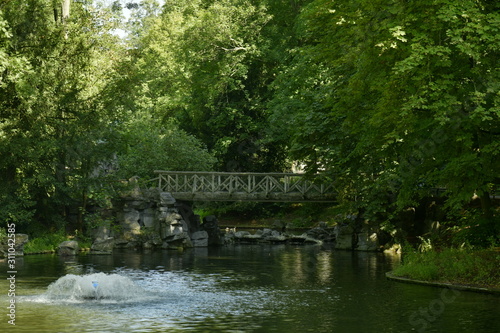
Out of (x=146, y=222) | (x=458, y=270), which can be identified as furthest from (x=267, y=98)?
(x=458, y=270)

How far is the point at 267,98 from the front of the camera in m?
46.4

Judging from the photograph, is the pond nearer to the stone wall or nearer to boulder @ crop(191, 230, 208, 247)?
the stone wall

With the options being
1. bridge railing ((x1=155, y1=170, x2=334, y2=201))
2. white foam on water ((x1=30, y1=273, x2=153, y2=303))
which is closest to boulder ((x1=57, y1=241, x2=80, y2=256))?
bridge railing ((x1=155, y1=170, x2=334, y2=201))

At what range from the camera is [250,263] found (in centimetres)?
2834

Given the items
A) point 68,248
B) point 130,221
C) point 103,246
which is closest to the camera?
point 68,248

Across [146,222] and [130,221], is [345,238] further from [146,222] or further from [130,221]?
[130,221]

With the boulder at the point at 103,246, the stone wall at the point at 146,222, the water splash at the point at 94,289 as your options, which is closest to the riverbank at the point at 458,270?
the water splash at the point at 94,289

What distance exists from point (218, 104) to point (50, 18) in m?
16.4

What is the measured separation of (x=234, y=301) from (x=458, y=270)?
6.33m

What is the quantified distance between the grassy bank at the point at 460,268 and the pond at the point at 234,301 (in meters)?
0.61

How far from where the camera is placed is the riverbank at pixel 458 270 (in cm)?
1856

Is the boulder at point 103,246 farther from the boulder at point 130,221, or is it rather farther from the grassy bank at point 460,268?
the grassy bank at point 460,268

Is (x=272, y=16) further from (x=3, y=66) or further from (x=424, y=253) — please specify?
(x=424, y=253)

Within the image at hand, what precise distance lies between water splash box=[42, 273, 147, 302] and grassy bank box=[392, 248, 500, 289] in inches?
310
